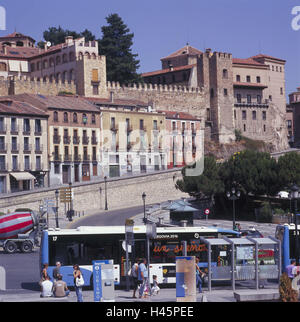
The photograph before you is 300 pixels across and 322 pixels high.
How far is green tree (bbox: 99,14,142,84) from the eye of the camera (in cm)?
9981

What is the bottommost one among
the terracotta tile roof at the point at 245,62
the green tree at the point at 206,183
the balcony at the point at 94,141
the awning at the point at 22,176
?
the green tree at the point at 206,183

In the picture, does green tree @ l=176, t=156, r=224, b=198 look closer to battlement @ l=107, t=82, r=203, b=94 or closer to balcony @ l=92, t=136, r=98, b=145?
balcony @ l=92, t=136, r=98, b=145

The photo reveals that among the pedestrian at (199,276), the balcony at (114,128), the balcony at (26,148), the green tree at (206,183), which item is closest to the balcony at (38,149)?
the balcony at (26,148)

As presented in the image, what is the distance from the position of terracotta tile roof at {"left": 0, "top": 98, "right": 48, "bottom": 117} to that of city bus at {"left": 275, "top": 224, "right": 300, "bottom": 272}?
44.8m

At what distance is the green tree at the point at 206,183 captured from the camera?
69.9 metres

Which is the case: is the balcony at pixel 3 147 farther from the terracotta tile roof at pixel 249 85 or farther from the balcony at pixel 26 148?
the terracotta tile roof at pixel 249 85

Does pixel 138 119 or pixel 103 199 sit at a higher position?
pixel 138 119

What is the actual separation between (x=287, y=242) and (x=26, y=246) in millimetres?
16747

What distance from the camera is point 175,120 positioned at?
92000mm

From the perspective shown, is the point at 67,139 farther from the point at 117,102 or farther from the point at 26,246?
the point at 26,246

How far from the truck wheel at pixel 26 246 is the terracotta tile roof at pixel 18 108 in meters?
31.4
